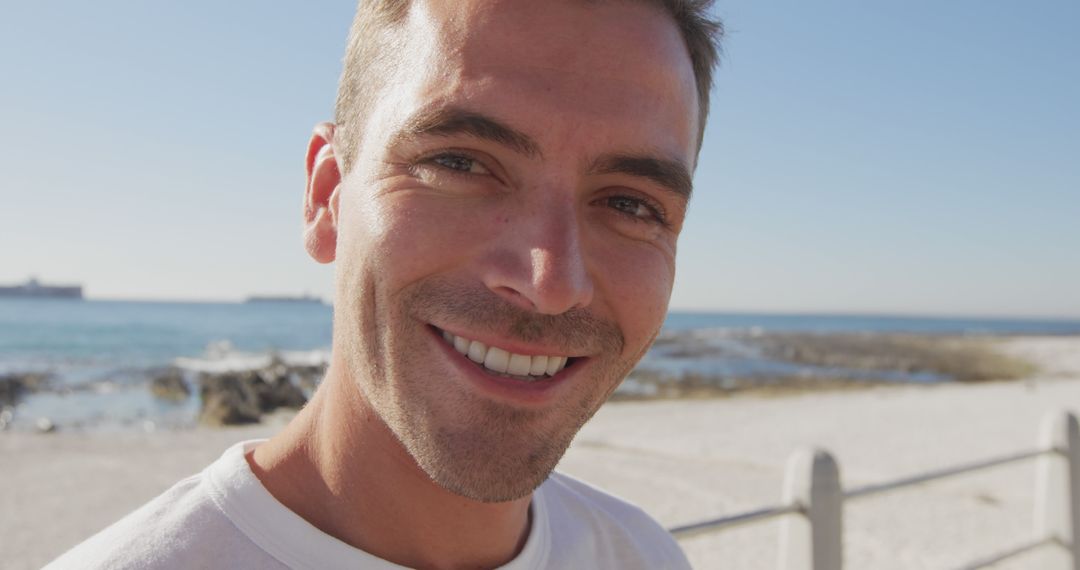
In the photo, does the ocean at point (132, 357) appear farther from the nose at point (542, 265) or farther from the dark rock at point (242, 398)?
the nose at point (542, 265)

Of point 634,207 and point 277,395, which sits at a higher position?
point 634,207

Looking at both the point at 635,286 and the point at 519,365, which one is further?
the point at 635,286

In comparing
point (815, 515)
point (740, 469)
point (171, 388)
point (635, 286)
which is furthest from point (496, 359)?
point (171, 388)

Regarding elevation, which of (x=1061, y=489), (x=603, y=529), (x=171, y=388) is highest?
(x=603, y=529)

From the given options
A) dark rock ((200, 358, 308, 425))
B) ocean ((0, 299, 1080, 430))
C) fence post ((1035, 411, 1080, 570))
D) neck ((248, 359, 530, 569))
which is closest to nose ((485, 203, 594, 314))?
neck ((248, 359, 530, 569))

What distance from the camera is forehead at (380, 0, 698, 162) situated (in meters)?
1.12

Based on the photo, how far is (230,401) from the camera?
21.1 meters

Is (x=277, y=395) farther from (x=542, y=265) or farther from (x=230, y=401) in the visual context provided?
(x=542, y=265)

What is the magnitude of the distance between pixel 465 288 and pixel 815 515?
1827 mm

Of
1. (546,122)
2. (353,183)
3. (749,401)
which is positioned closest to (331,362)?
(353,183)

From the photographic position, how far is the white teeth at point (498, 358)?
3.51 ft

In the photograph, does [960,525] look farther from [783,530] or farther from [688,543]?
[783,530]

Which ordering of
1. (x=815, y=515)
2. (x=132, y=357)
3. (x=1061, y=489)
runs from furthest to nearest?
(x=132, y=357) → (x=1061, y=489) → (x=815, y=515)

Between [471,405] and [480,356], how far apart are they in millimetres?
69
